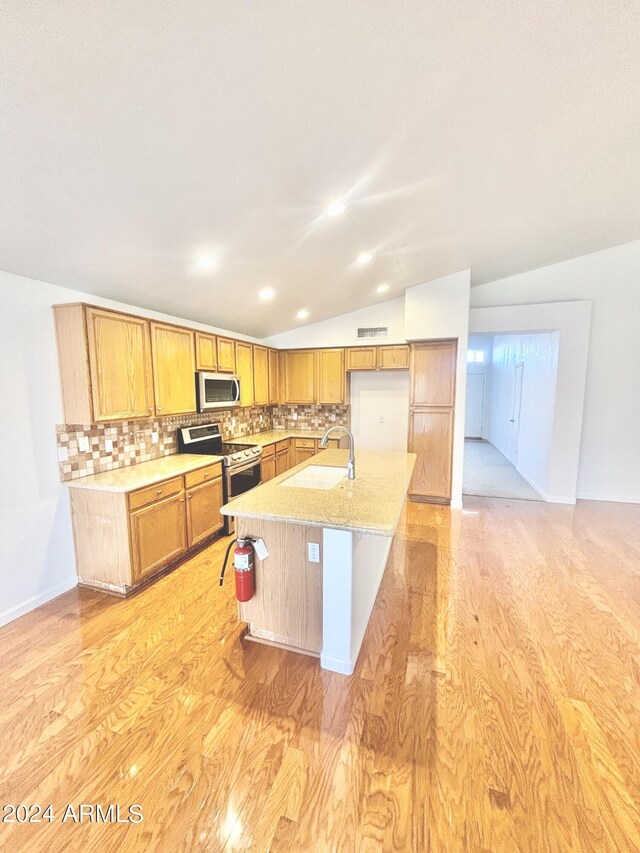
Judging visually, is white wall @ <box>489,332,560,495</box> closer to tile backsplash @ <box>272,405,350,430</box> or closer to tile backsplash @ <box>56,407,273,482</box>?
tile backsplash @ <box>272,405,350,430</box>

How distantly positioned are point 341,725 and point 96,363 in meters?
2.67

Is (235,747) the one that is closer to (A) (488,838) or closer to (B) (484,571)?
(A) (488,838)

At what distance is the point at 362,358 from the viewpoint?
16.5ft

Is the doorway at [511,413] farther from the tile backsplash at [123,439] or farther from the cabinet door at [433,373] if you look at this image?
the tile backsplash at [123,439]

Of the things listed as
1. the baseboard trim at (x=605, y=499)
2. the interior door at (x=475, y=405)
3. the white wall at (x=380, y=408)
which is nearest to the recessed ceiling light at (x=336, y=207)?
the white wall at (x=380, y=408)

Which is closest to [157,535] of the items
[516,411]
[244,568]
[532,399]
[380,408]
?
[244,568]

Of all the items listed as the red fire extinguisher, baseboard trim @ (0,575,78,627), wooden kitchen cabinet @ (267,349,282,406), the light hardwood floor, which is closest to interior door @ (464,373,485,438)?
wooden kitchen cabinet @ (267,349,282,406)

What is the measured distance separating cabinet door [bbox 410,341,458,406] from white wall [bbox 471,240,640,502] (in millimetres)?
1144

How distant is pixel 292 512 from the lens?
1.78 meters

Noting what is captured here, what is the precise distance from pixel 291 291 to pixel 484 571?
3.29 m

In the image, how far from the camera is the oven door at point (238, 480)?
3.58 m

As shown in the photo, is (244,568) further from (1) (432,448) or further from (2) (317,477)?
(1) (432,448)

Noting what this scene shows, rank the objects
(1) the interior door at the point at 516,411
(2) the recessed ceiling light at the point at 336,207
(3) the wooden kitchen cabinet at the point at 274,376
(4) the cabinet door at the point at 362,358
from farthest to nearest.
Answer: (1) the interior door at the point at 516,411 < (3) the wooden kitchen cabinet at the point at 274,376 < (4) the cabinet door at the point at 362,358 < (2) the recessed ceiling light at the point at 336,207

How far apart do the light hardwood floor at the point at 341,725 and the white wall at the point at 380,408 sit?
2875 millimetres
